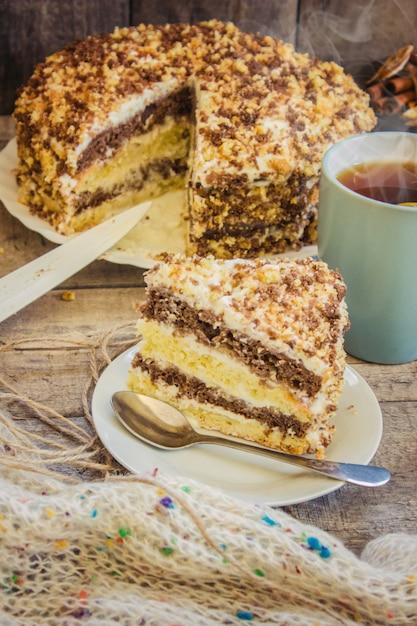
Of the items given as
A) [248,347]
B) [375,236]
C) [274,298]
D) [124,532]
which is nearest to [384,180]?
[375,236]

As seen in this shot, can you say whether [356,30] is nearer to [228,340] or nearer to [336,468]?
[228,340]

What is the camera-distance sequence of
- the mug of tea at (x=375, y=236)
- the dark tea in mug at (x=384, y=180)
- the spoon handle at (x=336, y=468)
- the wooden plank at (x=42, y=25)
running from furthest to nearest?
the wooden plank at (x=42, y=25) < the dark tea in mug at (x=384, y=180) < the mug of tea at (x=375, y=236) < the spoon handle at (x=336, y=468)

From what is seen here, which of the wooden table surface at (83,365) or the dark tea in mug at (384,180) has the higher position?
the dark tea in mug at (384,180)

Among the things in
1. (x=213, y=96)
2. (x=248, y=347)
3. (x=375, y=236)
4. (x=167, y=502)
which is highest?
→ (x=213, y=96)

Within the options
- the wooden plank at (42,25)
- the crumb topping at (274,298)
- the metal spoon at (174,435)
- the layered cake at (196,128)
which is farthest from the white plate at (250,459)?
the wooden plank at (42,25)

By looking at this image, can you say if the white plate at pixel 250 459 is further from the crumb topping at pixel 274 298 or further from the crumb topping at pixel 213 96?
the crumb topping at pixel 213 96

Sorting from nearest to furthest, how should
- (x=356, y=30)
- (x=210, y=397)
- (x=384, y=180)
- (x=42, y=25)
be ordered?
(x=210, y=397), (x=384, y=180), (x=42, y=25), (x=356, y=30)
